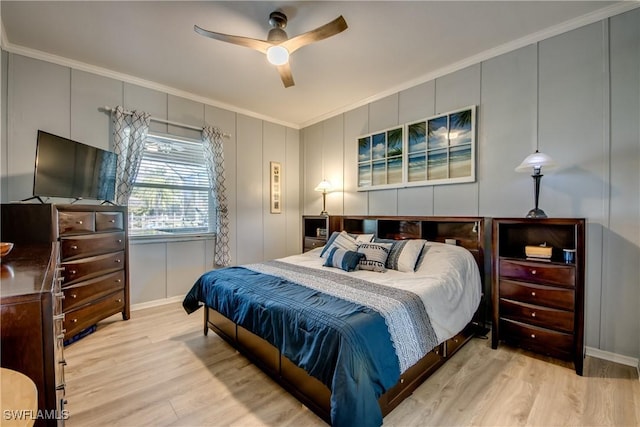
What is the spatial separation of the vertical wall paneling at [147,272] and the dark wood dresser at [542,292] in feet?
12.9

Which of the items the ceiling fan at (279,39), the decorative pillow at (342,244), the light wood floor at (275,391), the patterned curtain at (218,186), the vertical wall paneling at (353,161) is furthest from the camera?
the vertical wall paneling at (353,161)

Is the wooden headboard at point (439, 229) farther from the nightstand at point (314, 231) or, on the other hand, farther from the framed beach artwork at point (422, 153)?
the framed beach artwork at point (422, 153)

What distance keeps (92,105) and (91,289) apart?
2111 millimetres

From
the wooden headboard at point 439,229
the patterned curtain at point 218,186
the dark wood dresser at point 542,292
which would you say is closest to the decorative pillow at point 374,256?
the wooden headboard at point 439,229

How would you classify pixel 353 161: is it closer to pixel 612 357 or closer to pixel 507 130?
pixel 507 130

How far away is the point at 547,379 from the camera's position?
83.0 inches

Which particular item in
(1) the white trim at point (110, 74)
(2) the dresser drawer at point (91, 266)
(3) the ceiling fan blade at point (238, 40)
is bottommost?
(2) the dresser drawer at point (91, 266)

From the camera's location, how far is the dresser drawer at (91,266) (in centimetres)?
256

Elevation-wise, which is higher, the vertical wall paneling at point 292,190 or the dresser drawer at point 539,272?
the vertical wall paneling at point 292,190

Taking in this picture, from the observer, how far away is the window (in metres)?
3.66

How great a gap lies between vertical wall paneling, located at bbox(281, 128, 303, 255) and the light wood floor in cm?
280

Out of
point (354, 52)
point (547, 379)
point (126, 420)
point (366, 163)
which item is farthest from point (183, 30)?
point (547, 379)

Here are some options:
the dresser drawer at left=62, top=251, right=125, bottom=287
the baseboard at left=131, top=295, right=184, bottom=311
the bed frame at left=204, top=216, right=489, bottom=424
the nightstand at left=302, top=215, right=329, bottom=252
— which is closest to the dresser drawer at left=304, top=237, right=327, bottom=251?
the nightstand at left=302, top=215, right=329, bottom=252

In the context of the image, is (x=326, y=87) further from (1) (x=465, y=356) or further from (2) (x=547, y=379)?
(2) (x=547, y=379)
